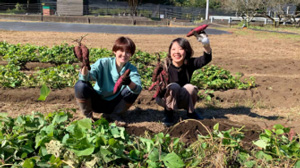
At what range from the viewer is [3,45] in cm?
700

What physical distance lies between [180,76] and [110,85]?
0.81m

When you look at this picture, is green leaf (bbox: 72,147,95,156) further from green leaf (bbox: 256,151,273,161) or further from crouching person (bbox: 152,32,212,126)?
crouching person (bbox: 152,32,212,126)

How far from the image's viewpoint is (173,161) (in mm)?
1822

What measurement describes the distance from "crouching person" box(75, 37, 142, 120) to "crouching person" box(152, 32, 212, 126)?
35 cm

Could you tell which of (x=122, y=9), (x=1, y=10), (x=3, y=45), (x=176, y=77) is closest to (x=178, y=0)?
(x=122, y=9)

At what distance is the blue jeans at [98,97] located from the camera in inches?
118

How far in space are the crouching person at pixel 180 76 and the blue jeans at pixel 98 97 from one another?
13.4 inches

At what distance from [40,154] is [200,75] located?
340 cm

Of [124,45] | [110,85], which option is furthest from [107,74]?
[124,45]

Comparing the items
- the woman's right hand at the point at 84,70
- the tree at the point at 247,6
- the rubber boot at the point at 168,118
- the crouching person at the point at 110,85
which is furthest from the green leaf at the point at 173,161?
the tree at the point at 247,6

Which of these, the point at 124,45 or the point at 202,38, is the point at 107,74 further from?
the point at 202,38

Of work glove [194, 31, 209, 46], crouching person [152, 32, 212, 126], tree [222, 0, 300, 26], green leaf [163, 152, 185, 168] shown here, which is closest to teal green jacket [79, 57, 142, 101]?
crouching person [152, 32, 212, 126]

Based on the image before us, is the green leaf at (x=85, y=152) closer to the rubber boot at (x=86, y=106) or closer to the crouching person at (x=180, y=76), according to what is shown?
the rubber boot at (x=86, y=106)

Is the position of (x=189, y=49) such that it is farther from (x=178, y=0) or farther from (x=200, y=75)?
(x=178, y=0)
